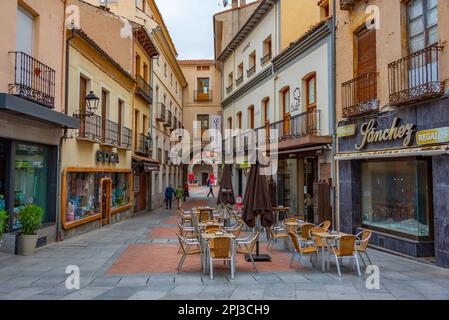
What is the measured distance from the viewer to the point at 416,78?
9.08 meters

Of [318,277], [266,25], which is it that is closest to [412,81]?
[318,277]

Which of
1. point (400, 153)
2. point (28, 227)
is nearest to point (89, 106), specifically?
point (28, 227)

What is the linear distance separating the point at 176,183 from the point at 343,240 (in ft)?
92.7

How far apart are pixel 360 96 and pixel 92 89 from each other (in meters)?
9.21

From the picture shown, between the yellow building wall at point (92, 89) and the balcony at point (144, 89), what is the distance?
5.68 feet

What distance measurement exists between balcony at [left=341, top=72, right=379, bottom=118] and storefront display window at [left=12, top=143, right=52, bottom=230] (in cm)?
877

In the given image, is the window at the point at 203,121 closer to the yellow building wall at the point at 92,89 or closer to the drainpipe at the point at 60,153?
the yellow building wall at the point at 92,89

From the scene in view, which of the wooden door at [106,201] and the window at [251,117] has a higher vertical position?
the window at [251,117]

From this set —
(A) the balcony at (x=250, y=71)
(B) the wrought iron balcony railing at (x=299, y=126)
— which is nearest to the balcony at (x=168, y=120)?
(A) the balcony at (x=250, y=71)

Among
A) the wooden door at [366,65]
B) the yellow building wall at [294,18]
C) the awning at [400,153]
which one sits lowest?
the awning at [400,153]

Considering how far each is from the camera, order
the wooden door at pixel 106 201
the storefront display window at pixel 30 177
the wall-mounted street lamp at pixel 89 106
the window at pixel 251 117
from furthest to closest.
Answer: the window at pixel 251 117 → the wooden door at pixel 106 201 → the wall-mounted street lamp at pixel 89 106 → the storefront display window at pixel 30 177

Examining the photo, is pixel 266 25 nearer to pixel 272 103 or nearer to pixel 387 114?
pixel 272 103

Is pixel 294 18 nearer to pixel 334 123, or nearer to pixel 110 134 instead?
pixel 334 123

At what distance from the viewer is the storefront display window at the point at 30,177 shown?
10172 mm
